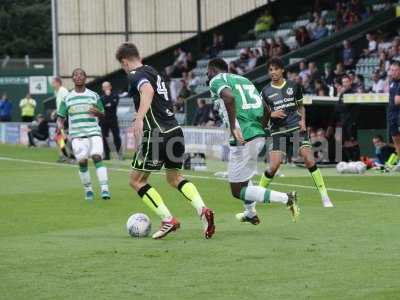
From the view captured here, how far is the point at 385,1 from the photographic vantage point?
1399 inches

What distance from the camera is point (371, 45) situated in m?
31.8

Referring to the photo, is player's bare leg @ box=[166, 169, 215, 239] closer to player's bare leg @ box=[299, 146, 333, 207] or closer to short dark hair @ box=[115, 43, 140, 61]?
short dark hair @ box=[115, 43, 140, 61]

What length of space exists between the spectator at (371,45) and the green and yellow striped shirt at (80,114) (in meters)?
13.8

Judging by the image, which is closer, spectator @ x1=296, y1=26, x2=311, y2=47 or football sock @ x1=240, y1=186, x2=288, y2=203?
football sock @ x1=240, y1=186, x2=288, y2=203

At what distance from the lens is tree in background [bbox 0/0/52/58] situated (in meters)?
64.5

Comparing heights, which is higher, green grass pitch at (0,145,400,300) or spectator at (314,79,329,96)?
spectator at (314,79,329,96)

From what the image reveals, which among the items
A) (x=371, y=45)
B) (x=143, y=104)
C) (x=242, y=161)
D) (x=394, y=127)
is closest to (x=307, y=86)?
(x=371, y=45)

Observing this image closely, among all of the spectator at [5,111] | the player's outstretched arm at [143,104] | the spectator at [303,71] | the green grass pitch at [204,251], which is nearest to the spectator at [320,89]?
the spectator at [303,71]

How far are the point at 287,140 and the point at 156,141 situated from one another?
12.8ft

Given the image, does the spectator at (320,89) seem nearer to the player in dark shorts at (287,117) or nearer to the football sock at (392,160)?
the football sock at (392,160)

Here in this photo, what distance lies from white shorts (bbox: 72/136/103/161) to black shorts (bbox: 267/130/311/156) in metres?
3.31

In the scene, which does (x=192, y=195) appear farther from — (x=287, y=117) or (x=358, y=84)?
(x=358, y=84)

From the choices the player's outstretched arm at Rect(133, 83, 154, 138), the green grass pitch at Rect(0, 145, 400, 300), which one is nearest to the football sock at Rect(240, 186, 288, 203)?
the green grass pitch at Rect(0, 145, 400, 300)

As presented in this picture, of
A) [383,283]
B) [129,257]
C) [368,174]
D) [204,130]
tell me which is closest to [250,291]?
[383,283]
